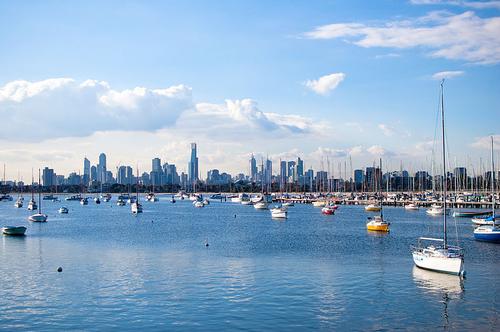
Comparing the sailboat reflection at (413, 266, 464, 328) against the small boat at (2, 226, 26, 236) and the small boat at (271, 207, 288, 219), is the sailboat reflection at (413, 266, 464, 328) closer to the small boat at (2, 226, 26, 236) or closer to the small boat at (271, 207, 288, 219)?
the small boat at (2, 226, 26, 236)

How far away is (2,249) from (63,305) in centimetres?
3598

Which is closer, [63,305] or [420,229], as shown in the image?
[63,305]

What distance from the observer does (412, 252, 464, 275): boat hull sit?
4597 cm

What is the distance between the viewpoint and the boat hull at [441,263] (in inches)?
1810

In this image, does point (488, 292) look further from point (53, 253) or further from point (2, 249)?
point (2, 249)

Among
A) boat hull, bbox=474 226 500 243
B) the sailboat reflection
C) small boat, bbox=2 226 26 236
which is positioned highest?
small boat, bbox=2 226 26 236

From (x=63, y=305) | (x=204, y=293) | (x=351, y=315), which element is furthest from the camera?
(x=204, y=293)

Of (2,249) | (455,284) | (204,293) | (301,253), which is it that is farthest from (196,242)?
(455,284)

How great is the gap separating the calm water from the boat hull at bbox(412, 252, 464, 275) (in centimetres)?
99

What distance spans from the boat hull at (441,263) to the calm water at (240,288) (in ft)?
3.26

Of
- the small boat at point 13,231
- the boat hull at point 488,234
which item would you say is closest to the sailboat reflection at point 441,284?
the boat hull at point 488,234

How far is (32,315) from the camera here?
34500mm

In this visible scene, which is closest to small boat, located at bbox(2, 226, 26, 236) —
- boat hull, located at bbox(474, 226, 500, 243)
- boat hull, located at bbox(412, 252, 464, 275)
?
boat hull, located at bbox(412, 252, 464, 275)

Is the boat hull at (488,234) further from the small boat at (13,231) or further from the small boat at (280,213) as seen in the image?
the small boat at (13,231)
